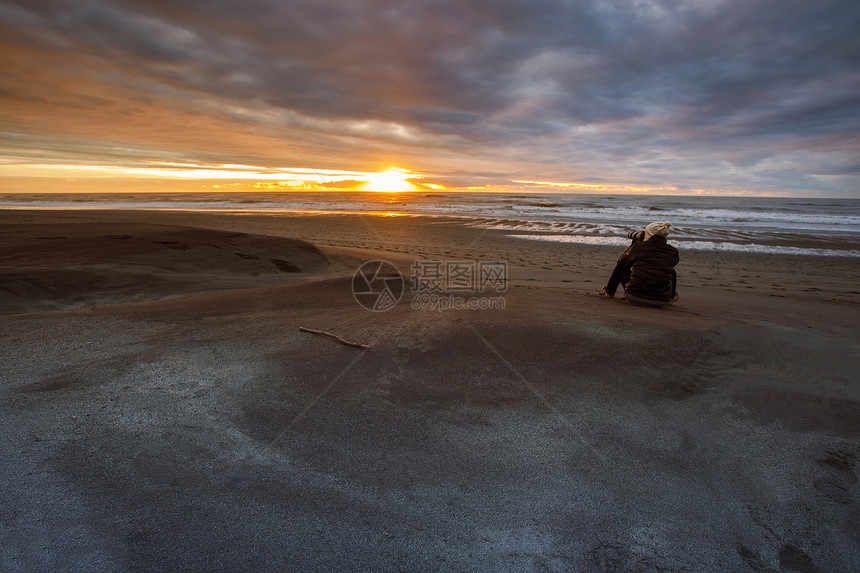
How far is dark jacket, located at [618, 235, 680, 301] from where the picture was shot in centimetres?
595

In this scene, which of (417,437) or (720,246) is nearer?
(417,437)

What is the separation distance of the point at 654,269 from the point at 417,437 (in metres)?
4.61

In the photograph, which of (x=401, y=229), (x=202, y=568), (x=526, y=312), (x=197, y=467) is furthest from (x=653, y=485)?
(x=401, y=229)

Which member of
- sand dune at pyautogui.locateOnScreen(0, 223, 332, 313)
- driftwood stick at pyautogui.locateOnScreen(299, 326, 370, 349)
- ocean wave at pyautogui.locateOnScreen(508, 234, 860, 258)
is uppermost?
ocean wave at pyautogui.locateOnScreen(508, 234, 860, 258)

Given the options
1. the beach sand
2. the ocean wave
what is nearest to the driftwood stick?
the beach sand

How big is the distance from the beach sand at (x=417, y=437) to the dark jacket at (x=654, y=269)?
0.69 metres

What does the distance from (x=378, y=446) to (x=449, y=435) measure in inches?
17.7

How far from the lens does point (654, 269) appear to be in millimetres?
5957

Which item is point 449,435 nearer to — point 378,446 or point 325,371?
point 378,446

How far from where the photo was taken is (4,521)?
73.3 inches

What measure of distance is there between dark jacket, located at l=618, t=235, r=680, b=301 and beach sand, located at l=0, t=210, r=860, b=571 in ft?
2.26

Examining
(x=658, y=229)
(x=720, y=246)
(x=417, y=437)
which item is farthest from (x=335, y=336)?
(x=720, y=246)

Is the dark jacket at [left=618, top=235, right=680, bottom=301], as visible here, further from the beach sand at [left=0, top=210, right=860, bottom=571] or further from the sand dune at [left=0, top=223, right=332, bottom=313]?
the sand dune at [left=0, top=223, right=332, bottom=313]

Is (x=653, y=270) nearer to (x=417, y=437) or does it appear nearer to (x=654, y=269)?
(x=654, y=269)
